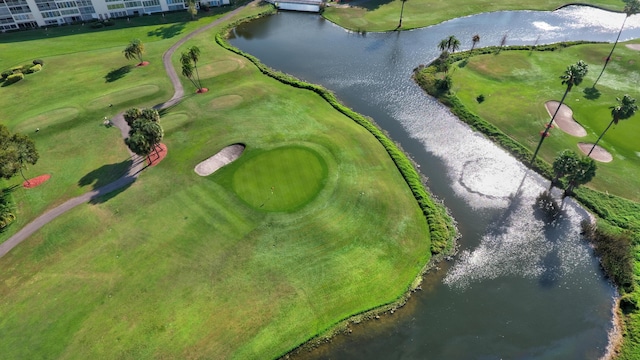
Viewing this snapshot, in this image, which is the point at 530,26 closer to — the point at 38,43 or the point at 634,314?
the point at 634,314

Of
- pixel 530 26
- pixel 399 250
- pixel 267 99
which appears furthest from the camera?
pixel 530 26


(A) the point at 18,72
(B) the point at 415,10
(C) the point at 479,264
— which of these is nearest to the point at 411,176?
(C) the point at 479,264

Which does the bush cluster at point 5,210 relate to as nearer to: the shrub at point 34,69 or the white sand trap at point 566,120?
the shrub at point 34,69

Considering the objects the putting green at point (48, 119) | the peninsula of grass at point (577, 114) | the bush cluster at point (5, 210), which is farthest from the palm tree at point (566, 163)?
the putting green at point (48, 119)

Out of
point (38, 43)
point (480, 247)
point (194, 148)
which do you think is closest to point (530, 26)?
point (480, 247)

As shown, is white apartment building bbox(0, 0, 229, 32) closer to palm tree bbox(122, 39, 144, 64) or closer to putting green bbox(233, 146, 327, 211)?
palm tree bbox(122, 39, 144, 64)

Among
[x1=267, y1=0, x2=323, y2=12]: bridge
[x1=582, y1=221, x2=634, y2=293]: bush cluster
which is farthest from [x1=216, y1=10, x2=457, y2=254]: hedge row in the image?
[x1=267, y1=0, x2=323, y2=12]: bridge
